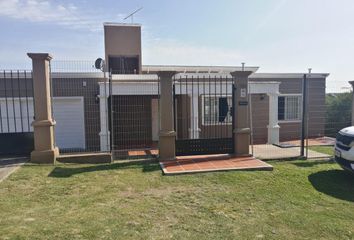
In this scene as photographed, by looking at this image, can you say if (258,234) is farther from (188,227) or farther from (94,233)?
(94,233)

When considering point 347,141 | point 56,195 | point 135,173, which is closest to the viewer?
point 56,195

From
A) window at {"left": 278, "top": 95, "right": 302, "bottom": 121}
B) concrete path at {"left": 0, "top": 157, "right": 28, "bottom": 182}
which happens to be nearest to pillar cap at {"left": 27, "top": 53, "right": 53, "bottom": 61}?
concrete path at {"left": 0, "top": 157, "right": 28, "bottom": 182}

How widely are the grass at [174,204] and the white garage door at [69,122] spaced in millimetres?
5628


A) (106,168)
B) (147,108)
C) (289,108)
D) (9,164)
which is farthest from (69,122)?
(289,108)

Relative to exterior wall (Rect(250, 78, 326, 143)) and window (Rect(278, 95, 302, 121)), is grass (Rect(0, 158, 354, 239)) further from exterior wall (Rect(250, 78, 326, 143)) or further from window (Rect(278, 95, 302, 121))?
window (Rect(278, 95, 302, 121))

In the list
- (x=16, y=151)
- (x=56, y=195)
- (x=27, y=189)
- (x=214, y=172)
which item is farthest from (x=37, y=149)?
(x=214, y=172)

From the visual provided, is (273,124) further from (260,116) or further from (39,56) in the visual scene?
(39,56)

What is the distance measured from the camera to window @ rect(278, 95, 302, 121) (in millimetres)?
16906

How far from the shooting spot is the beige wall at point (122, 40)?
2022cm

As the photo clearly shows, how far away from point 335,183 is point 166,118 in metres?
4.57

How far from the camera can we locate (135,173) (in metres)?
7.62

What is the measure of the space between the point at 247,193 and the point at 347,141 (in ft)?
9.70

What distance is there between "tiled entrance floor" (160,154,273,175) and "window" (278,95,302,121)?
347 inches

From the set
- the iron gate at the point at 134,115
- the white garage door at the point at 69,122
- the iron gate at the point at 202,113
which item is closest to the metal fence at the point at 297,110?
the iron gate at the point at 202,113
